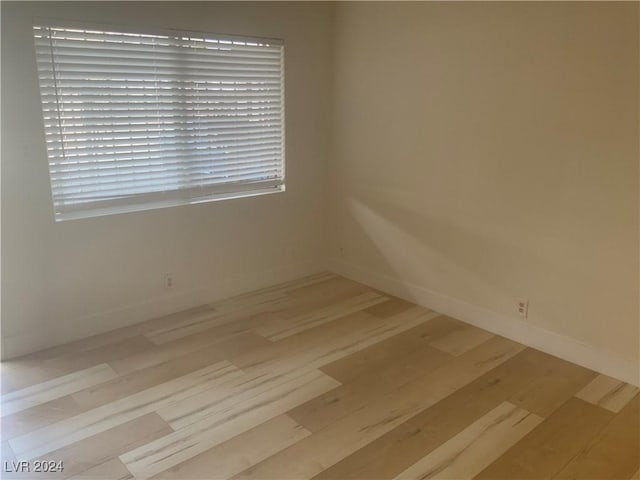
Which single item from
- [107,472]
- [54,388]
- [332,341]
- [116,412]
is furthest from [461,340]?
[54,388]

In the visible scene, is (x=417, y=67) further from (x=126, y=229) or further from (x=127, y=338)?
(x=127, y=338)

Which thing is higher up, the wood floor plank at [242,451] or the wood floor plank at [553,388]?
the wood floor plank at [553,388]

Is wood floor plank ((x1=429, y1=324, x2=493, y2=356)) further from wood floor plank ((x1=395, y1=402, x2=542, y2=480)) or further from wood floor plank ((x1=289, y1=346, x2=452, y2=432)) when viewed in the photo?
wood floor plank ((x1=395, y1=402, x2=542, y2=480))

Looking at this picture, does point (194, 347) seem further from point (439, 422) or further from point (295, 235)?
point (439, 422)

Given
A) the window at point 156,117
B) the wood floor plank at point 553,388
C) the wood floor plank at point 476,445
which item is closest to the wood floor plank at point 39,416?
the window at point 156,117

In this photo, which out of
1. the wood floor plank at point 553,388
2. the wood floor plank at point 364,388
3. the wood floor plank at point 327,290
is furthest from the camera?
the wood floor plank at point 327,290

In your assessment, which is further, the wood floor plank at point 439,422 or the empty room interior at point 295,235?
the empty room interior at point 295,235

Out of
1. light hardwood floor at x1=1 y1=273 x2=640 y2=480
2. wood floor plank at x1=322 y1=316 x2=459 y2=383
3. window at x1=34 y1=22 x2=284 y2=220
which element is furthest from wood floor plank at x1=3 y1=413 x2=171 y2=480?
window at x1=34 y1=22 x2=284 y2=220

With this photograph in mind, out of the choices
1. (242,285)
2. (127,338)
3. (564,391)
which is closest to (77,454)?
(127,338)

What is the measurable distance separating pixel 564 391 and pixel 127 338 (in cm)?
262

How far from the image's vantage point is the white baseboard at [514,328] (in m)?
3.03

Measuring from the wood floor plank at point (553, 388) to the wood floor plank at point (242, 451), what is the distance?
1.16 m

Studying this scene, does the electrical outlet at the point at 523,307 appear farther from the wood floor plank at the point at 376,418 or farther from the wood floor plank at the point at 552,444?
the wood floor plank at the point at 552,444

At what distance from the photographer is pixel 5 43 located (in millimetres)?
2873
